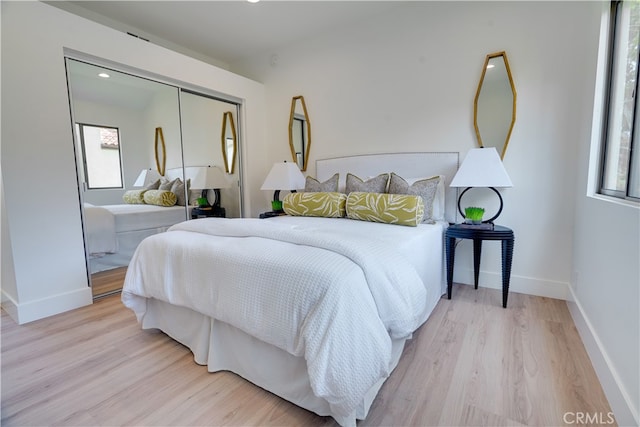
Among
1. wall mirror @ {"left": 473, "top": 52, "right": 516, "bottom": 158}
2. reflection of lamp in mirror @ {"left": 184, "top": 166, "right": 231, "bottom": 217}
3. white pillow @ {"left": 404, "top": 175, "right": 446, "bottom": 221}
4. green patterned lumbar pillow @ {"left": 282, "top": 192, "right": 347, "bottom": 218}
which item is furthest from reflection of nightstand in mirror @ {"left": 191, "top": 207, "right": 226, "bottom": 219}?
wall mirror @ {"left": 473, "top": 52, "right": 516, "bottom": 158}

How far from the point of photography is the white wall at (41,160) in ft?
6.97

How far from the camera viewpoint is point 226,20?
3.24 meters

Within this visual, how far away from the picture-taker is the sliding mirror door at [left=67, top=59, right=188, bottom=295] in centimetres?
255

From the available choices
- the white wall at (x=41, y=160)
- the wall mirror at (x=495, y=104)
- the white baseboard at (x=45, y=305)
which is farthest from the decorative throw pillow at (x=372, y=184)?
the white baseboard at (x=45, y=305)

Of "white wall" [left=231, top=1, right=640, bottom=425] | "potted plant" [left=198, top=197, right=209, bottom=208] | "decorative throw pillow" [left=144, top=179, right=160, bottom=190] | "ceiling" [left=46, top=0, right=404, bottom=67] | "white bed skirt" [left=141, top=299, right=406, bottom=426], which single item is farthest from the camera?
"potted plant" [left=198, top=197, right=209, bottom=208]

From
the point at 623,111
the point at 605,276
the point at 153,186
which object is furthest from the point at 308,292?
the point at 153,186

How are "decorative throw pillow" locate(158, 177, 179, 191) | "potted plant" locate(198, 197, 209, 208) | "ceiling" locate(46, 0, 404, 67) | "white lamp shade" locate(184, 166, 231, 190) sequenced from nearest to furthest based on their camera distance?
1. "ceiling" locate(46, 0, 404, 67)
2. "decorative throw pillow" locate(158, 177, 179, 191)
3. "white lamp shade" locate(184, 166, 231, 190)
4. "potted plant" locate(198, 197, 209, 208)

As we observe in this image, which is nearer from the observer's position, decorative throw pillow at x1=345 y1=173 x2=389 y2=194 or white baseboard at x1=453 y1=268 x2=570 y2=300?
white baseboard at x1=453 y1=268 x2=570 y2=300

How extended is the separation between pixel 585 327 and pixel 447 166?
63.2 inches

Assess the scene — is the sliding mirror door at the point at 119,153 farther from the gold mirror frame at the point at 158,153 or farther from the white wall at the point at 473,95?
the white wall at the point at 473,95

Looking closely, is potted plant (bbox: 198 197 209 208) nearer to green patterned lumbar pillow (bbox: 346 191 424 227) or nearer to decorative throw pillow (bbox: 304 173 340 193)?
decorative throw pillow (bbox: 304 173 340 193)

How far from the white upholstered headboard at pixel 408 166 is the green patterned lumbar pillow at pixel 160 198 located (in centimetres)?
178

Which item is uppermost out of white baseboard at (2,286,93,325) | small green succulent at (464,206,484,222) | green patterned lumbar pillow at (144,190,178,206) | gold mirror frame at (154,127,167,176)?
gold mirror frame at (154,127,167,176)

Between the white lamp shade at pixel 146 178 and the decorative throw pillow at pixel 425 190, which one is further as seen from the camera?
the white lamp shade at pixel 146 178
